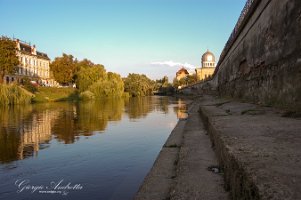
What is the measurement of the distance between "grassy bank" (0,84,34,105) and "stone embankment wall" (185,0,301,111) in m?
31.8

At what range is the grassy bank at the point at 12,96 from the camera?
121 feet

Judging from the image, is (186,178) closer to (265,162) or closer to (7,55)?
(265,162)

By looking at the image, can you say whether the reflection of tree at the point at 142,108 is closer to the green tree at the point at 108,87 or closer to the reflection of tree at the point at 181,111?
the reflection of tree at the point at 181,111

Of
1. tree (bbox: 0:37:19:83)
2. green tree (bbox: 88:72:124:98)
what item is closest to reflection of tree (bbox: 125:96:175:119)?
green tree (bbox: 88:72:124:98)

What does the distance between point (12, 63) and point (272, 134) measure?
157 ft

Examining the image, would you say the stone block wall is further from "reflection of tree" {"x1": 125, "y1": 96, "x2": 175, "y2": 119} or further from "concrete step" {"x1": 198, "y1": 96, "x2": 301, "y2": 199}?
"reflection of tree" {"x1": 125, "y1": 96, "x2": 175, "y2": 119}

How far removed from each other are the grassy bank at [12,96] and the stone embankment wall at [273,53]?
31.8 meters

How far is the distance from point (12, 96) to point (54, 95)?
16.4 metres

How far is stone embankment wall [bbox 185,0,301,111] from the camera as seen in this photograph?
7363 mm

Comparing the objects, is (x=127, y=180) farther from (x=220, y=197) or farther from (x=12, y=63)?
(x=12, y=63)

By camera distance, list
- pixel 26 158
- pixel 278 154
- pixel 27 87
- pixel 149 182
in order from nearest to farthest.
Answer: pixel 278 154
pixel 149 182
pixel 26 158
pixel 27 87

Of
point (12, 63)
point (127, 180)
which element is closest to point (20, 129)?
point (127, 180)

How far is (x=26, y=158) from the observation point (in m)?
9.25

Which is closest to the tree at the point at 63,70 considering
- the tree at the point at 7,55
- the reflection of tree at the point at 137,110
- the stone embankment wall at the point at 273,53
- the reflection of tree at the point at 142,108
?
the tree at the point at 7,55
